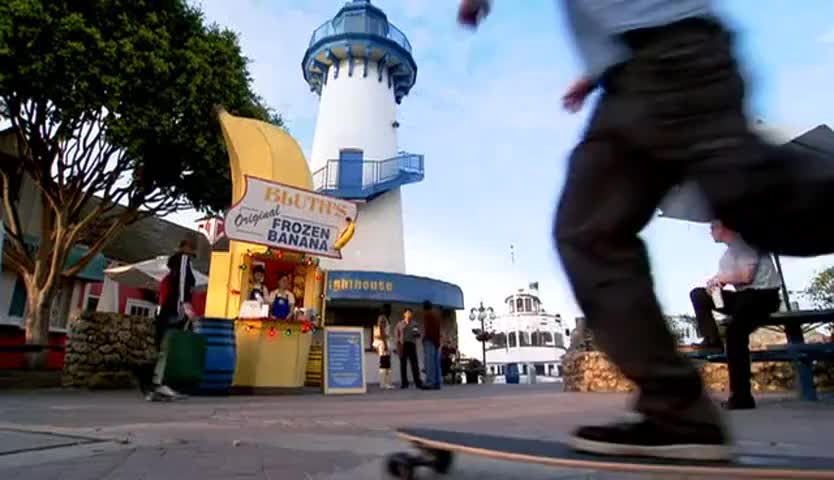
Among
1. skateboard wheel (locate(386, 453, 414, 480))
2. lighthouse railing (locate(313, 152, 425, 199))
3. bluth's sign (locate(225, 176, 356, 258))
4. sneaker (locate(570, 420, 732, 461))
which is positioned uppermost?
lighthouse railing (locate(313, 152, 425, 199))

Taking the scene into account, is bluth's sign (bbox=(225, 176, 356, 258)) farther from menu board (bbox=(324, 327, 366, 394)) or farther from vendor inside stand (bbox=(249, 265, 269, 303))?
menu board (bbox=(324, 327, 366, 394))

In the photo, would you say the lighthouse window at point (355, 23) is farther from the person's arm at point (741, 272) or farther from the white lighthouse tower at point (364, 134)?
the person's arm at point (741, 272)

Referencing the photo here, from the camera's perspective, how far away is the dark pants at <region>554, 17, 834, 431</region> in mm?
1143

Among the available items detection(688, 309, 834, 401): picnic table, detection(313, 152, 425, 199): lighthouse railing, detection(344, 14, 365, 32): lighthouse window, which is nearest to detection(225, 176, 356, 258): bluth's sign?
detection(688, 309, 834, 401): picnic table

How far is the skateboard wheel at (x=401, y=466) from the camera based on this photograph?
1.54m

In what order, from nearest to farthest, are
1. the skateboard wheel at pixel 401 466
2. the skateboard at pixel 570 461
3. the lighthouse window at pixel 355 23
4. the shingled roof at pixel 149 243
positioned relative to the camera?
the skateboard at pixel 570 461 < the skateboard wheel at pixel 401 466 < the shingled roof at pixel 149 243 < the lighthouse window at pixel 355 23

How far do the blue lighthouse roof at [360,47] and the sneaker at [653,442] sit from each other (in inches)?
935

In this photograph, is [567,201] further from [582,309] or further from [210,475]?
[210,475]

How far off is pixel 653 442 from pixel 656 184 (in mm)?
577

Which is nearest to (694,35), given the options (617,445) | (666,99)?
(666,99)

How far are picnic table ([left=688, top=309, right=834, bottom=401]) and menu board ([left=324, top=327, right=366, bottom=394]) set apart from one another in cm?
567

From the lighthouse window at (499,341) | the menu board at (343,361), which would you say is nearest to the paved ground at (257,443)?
the menu board at (343,361)

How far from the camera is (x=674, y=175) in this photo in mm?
1336

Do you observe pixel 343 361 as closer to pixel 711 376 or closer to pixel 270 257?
Result: pixel 270 257
